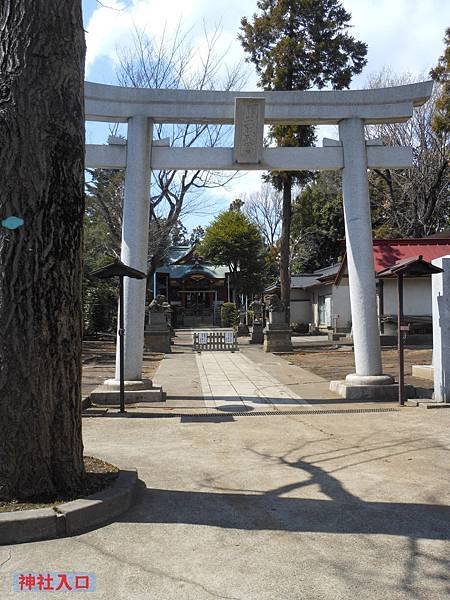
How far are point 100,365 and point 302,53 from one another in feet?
54.0

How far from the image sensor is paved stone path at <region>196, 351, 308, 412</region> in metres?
9.39

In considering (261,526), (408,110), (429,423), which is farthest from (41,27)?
(408,110)

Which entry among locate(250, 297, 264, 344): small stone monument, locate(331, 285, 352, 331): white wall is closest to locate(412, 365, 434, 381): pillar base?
locate(250, 297, 264, 344): small stone monument

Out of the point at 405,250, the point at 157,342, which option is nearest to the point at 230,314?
the point at 157,342

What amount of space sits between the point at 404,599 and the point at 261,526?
1.24 meters

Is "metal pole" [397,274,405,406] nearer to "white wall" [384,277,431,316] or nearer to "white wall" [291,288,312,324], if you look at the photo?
"white wall" [384,277,431,316]

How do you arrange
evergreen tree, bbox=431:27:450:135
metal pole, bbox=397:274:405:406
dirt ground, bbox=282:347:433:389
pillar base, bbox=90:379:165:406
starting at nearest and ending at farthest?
metal pole, bbox=397:274:405:406 → pillar base, bbox=90:379:165:406 → dirt ground, bbox=282:347:433:389 → evergreen tree, bbox=431:27:450:135

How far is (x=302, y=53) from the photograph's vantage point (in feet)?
79.7

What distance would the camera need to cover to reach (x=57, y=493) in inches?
161

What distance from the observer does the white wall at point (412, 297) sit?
83.3 ft

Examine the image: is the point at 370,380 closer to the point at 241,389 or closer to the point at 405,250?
the point at 241,389

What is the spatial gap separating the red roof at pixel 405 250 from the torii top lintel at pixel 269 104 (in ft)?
36.9

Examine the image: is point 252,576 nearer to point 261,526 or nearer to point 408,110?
point 261,526

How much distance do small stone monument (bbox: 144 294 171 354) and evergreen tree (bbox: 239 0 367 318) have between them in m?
5.79
